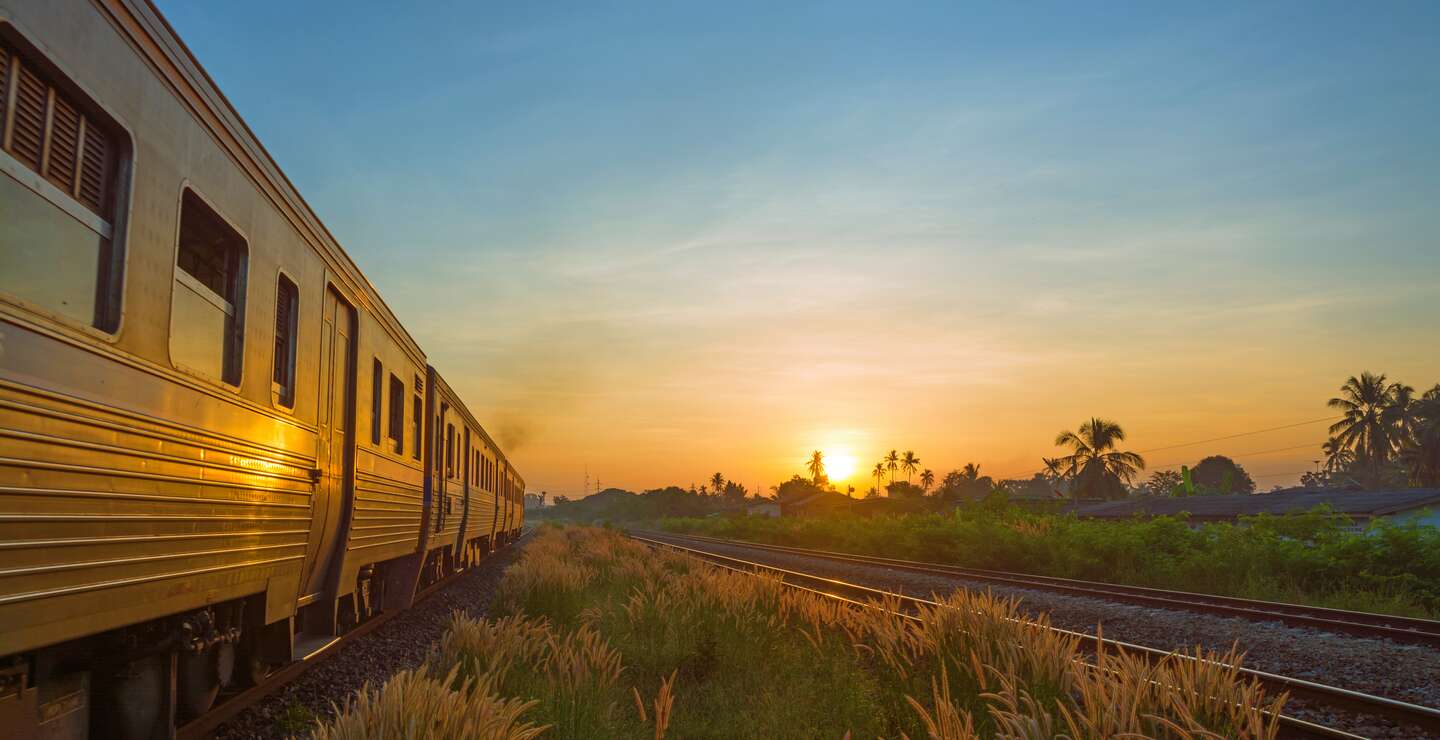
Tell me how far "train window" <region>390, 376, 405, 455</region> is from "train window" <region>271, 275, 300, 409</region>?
12.9 feet

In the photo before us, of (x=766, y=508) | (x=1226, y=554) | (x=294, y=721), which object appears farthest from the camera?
(x=766, y=508)

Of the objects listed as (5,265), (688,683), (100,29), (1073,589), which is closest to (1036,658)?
(688,683)

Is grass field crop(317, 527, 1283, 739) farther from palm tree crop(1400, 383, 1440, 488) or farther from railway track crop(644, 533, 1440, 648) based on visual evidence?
palm tree crop(1400, 383, 1440, 488)

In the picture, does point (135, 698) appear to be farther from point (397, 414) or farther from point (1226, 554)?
point (1226, 554)

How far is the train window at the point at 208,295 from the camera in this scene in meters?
4.48

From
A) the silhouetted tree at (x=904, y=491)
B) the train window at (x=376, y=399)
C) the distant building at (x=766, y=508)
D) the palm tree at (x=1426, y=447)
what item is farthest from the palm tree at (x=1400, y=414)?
the train window at (x=376, y=399)

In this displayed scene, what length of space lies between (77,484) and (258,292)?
2405mm

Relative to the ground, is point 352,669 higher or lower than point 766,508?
lower

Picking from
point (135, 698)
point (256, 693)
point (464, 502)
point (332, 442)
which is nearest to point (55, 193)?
point (135, 698)

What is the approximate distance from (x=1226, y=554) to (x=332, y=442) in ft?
54.8

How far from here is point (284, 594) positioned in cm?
618

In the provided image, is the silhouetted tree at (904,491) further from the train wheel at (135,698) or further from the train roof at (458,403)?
the train wheel at (135,698)

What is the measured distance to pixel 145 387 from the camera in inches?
155

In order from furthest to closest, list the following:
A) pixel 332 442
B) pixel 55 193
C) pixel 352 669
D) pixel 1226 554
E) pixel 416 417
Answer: pixel 1226 554 < pixel 416 417 < pixel 352 669 < pixel 332 442 < pixel 55 193
